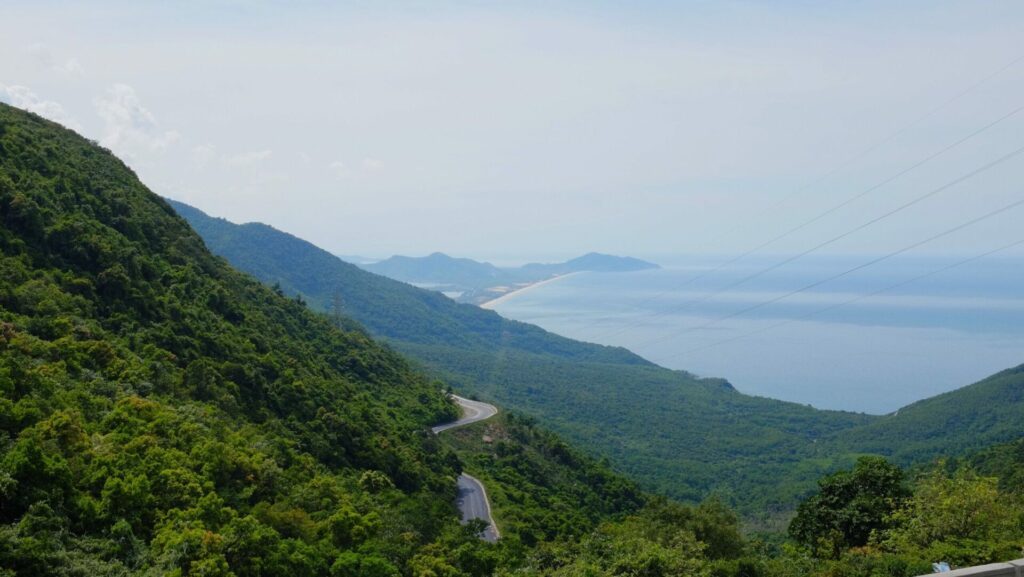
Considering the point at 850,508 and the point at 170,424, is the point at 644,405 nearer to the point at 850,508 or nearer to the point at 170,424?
the point at 850,508

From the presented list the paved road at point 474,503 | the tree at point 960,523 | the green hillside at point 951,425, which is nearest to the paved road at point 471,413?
the paved road at point 474,503

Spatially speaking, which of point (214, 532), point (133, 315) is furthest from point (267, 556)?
point (133, 315)

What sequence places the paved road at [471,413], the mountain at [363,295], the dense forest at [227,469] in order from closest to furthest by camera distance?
the dense forest at [227,469], the paved road at [471,413], the mountain at [363,295]

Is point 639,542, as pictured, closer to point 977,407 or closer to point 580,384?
point 977,407

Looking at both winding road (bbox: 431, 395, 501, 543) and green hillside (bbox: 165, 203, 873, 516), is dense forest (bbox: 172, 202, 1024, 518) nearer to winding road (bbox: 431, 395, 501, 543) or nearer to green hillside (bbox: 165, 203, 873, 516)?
green hillside (bbox: 165, 203, 873, 516)


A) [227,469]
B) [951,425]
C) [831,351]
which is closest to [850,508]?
[227,469]

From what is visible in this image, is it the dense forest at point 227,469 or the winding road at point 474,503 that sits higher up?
the dense forest at point 227,469

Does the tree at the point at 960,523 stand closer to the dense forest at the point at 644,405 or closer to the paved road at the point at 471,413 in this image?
the paved road at the point at 471,413
